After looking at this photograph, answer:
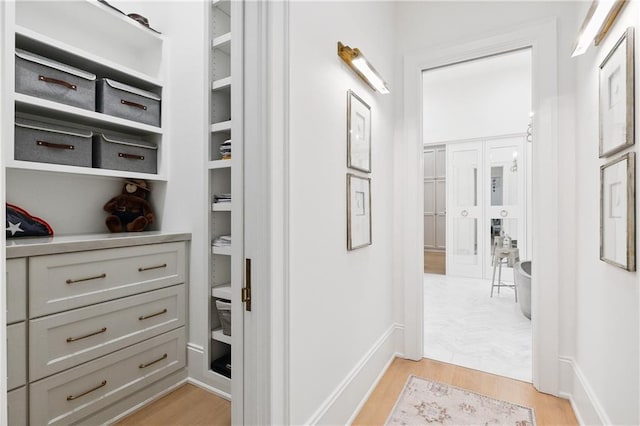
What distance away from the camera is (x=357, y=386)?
1.93m

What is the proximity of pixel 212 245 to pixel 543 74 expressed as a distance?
7.75ft

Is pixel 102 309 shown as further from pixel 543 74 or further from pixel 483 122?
pixel 483 122

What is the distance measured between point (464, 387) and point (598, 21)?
83.8 inches

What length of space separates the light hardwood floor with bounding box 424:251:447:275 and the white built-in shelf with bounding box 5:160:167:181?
483cm

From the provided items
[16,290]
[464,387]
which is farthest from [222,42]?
[464,387]

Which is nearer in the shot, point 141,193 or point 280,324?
point 280,324

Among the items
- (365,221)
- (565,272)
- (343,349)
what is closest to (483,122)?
(565,272)

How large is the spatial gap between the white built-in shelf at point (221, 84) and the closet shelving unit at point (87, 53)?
54 centimetres

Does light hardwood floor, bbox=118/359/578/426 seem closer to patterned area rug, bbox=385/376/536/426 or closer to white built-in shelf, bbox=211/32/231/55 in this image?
patterned area rug, bbox=385/376/536/426

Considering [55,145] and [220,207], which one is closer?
[55,145]

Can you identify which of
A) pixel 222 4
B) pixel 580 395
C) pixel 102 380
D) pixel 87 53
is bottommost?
pixel 580 395

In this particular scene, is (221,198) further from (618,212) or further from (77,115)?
(618,212)

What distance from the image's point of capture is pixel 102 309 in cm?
181

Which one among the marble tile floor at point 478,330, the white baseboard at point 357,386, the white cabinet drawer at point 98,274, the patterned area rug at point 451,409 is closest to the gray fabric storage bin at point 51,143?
the white cabinet drawer at point 98,274
